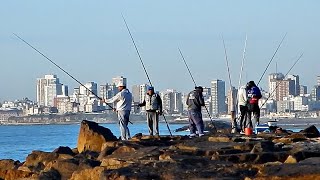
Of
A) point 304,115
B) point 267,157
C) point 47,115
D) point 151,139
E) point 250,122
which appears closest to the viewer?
point 267,157

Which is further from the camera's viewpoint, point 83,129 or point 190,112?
→ point 190,112

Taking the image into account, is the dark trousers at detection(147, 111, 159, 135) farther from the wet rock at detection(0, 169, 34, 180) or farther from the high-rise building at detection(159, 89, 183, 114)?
the high-rise building at detection(159, 89, 183, 114)

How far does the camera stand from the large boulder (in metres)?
17.2

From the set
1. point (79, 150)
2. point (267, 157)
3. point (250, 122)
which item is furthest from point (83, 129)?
point (267, 157)

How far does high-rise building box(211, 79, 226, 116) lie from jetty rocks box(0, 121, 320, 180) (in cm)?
6843

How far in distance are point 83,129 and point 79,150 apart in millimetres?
454

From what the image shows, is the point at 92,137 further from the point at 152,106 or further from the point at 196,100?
the point at 196,100

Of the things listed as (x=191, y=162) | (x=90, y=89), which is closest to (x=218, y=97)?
(x=90, y=89)

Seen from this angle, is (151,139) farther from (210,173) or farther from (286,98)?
(286,98)

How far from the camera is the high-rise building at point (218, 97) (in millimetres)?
85794

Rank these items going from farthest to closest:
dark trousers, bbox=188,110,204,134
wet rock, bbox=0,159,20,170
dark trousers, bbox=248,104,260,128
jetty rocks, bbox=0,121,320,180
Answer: dark trousers, bbox=248,104,260,128
dark trousers, bbox=188,110,204,134
wet rock, bbox=0,159,20,170
jetty rocks, bbox=0,121,320,180

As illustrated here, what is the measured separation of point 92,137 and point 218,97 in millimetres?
71389

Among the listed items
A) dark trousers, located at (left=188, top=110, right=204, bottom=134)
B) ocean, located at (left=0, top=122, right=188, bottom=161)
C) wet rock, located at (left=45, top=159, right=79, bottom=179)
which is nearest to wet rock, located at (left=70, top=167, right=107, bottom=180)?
wet rock, located at (left=45, top=159, right=79, bottom=179)

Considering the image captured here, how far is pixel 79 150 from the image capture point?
1775 centimetres
